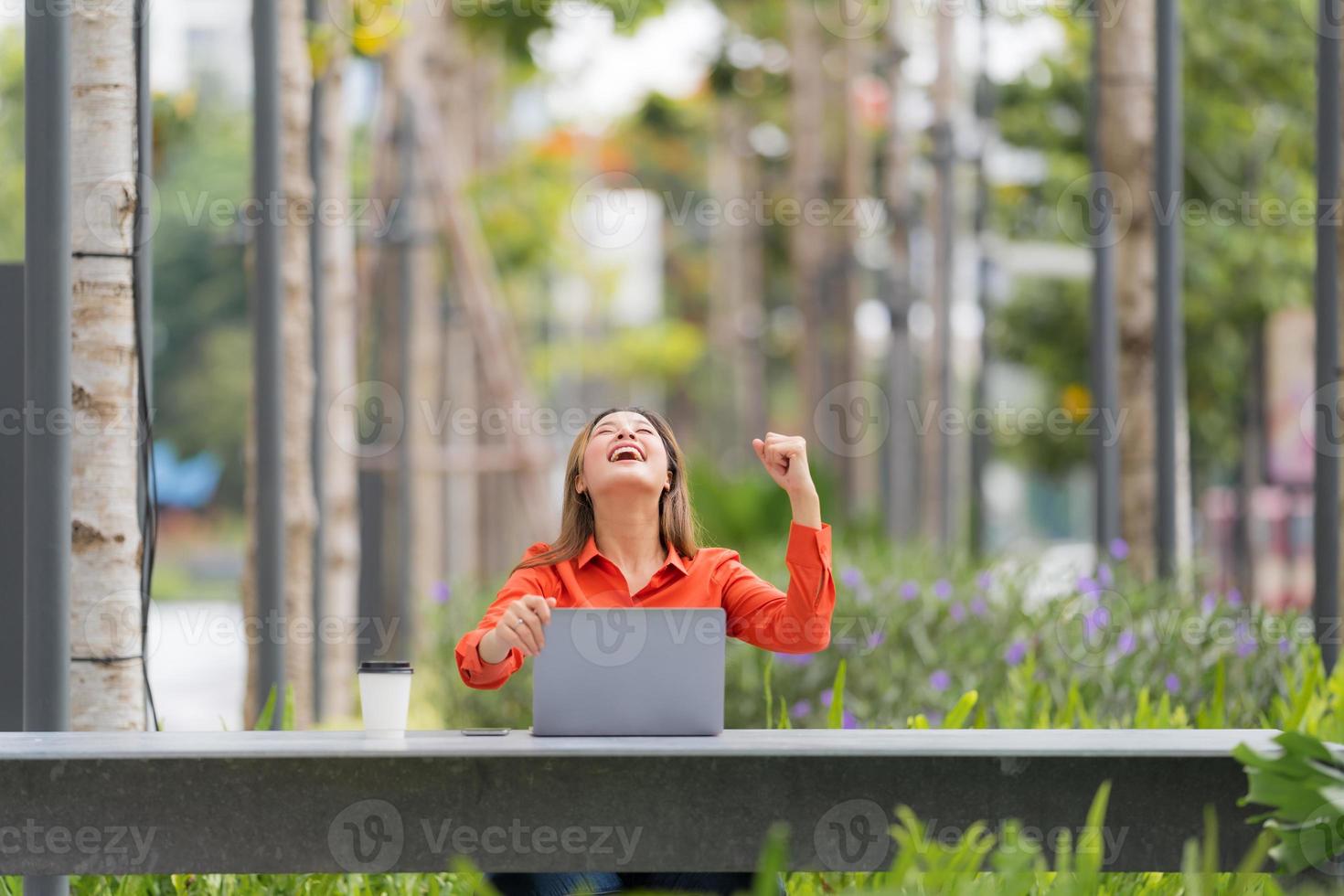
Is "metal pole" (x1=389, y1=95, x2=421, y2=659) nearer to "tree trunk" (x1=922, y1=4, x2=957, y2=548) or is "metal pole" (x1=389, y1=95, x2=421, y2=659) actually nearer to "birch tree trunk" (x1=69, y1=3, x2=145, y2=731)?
"tree trunk" (x1=922, y1=4, x2=957, y2=548)

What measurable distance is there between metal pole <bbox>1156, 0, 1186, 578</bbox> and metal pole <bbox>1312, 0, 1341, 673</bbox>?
152 cm

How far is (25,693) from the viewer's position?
12.4ft

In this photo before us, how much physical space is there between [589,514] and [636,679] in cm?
62

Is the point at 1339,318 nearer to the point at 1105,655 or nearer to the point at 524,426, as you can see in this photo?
the point at 1105,655

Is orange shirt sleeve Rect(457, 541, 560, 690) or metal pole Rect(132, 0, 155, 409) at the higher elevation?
metal pole Rect(132, 0, 155, 409)

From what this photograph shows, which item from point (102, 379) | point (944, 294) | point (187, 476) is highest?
point (944, 294)

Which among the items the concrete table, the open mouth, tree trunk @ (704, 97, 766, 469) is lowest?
the concrete table

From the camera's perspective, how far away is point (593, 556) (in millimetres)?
3785

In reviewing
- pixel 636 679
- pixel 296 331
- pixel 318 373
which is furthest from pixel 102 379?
pixel 318 373

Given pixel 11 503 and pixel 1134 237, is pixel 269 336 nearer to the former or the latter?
pixel 11 503

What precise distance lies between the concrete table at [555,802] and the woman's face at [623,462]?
2.35 feet

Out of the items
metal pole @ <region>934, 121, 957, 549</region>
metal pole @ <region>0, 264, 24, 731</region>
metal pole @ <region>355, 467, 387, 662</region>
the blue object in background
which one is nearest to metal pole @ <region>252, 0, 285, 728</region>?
metal pole @ <region>0, 264, 24, 731</region>

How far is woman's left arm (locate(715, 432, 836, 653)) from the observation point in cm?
346

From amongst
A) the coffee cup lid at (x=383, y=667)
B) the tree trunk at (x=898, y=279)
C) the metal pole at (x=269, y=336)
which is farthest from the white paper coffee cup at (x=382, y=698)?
the tree trunk at (x=898, y=279)
